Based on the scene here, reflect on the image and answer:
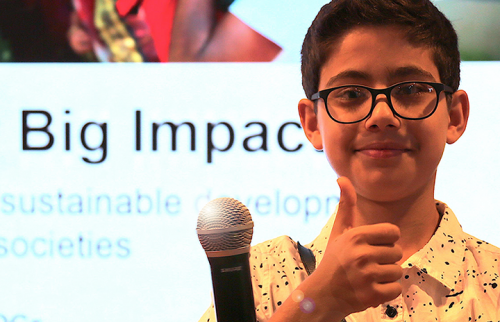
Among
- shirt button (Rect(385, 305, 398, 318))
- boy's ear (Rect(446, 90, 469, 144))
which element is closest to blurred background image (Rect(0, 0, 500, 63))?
boy's ear (Rect(446, 90, 469, 144))

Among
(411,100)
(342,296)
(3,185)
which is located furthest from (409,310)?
(3,185)

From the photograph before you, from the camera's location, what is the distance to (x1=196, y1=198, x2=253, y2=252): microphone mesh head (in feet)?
2.47

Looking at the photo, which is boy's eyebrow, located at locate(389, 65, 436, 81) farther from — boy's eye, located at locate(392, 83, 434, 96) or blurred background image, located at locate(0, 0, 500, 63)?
blurred background image, located at locate(0, 0, 500, 63)

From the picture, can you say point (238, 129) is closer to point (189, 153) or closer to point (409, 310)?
Result: point (189, 153)

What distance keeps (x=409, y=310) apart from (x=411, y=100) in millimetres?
420

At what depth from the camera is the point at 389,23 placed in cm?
108

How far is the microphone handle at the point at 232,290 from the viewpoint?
729 mm

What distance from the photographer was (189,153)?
8.46 ft

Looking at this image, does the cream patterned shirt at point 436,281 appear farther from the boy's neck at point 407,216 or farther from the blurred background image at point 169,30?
the blurred background image at point 169,30

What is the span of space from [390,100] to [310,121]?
0.27 m

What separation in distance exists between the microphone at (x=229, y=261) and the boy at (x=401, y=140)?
0.25 m

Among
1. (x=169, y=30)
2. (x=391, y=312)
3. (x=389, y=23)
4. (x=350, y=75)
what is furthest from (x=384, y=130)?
(x=169, y=30)

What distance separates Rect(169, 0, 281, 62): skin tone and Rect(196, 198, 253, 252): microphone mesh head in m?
1.87

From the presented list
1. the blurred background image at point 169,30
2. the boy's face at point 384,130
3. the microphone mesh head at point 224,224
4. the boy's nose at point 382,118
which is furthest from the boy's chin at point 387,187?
the blurred background image at point 169,30
